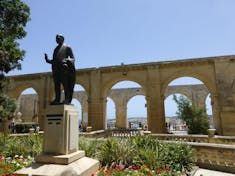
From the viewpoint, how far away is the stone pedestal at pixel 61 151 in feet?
12.0

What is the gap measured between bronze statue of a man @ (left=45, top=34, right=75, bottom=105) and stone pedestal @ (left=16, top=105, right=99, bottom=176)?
483 millimetres

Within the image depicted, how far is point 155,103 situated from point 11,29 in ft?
39.0

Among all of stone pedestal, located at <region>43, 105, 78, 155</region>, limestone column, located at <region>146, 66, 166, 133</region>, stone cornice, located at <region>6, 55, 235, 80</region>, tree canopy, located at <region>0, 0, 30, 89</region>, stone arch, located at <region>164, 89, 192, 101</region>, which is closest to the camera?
stone pedestal, located at <region>43, 105, 78, 155</region>

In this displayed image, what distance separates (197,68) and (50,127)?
13755 mm

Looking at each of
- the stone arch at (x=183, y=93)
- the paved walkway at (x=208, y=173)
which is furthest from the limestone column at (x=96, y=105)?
the paved walkway at (x=208, y=173)

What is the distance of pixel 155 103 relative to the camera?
14.8 metres

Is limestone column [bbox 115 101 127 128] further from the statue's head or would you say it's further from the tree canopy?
the statue's head

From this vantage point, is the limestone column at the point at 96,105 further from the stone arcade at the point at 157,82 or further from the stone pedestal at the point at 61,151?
the stone pedestal at the point at 61,151

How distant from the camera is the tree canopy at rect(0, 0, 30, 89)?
9.18 metres

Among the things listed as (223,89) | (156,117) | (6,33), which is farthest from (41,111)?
(223,89)

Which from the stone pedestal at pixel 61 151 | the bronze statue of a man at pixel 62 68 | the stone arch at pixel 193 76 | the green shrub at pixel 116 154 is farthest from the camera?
the stone arch at pixel 193 76

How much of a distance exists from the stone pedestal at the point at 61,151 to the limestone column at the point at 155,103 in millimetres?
10796

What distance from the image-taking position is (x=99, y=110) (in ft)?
53.2

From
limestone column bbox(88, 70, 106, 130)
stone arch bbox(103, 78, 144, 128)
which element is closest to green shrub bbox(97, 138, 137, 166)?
limestone column bbox(88, 70, 106, 130)
